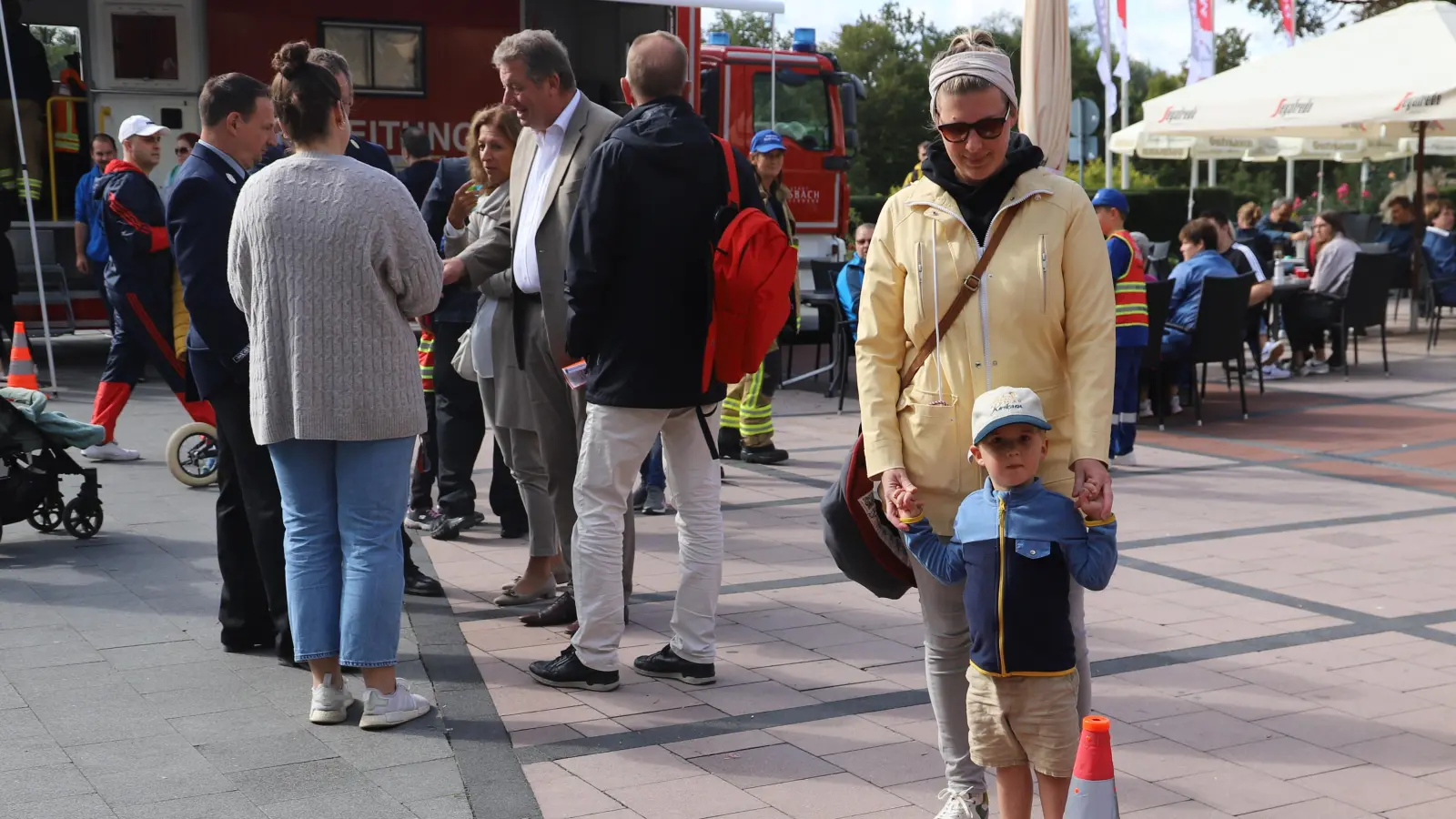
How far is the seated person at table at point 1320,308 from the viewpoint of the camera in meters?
13.9

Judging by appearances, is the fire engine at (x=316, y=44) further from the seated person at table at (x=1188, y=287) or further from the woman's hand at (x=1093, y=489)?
the woman's hand at (x=1093, y=489)

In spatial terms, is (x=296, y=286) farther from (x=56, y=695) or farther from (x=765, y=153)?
(x=765, y=153)

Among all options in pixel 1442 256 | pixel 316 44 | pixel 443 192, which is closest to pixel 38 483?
pixel 443 192

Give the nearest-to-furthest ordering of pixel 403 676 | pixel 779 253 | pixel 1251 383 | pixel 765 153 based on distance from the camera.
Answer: pixel 779 253
pixel 403 676
pixel 765 153
pixel 1251 383

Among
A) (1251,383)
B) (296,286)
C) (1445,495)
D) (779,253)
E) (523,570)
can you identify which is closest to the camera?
(296,286)

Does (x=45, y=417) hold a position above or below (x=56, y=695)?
above

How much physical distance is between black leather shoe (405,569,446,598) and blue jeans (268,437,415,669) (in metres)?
1.59

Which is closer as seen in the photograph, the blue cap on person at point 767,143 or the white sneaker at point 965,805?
the white sneaker at point 965,805

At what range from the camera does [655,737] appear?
15.1 feet

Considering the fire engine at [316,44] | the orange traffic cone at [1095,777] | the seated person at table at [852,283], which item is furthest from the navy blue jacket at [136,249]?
the orange traffic cone at [1095,777]

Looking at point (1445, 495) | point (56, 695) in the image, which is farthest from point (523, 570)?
point (1445, 495)

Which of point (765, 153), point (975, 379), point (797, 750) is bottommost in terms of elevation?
point (797, 750)

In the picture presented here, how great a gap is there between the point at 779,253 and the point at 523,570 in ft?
8.09

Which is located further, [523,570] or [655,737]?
[523,570]
